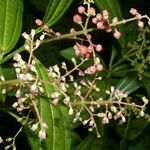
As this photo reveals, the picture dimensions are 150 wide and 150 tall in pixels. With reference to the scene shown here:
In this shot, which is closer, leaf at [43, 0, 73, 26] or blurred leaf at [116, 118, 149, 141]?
leaf at [43, 0, 73, 26]

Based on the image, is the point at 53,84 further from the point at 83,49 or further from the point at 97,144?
the point at 97,144

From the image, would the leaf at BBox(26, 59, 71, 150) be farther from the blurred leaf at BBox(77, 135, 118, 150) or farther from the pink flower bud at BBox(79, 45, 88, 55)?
the blurred leaf at BBox(77, 135, 118, 150)

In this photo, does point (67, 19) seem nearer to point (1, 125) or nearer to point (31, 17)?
point (31, 17)

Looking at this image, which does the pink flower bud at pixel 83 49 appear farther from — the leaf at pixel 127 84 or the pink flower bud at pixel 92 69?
the leaf at pixel 127 84

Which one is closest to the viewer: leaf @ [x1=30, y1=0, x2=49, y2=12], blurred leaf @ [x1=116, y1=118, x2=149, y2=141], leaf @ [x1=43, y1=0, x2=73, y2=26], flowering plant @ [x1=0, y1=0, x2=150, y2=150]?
flowering plant @ [x1=0, y1=0, x2=150, y2=150]

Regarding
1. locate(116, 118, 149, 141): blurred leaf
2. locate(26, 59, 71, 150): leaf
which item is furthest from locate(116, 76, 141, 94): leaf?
locate(26, 59, 71, 150): leaf

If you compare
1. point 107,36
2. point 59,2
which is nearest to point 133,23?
point 107,36
